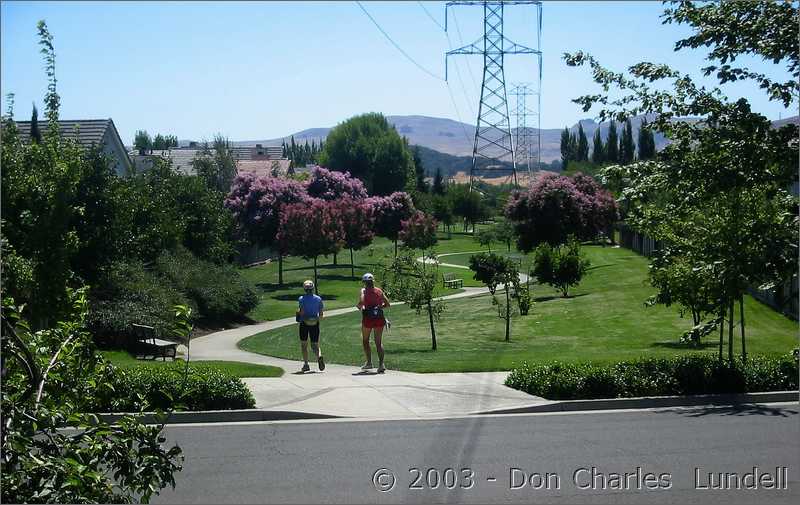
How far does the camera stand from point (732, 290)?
13.6m

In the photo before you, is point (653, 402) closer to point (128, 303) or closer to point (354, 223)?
point (128, 303)

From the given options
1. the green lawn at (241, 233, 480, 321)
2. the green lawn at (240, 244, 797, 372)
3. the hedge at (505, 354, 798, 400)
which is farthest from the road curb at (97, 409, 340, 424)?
the green lawn at (241, 233, 480, 321)

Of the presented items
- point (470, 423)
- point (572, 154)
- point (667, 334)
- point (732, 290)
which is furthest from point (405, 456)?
point (572, 154)

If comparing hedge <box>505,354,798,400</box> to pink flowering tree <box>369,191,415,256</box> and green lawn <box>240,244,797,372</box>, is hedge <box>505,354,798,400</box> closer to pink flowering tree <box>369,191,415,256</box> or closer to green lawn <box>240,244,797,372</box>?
green lawn <box>240,244,797,372</box>

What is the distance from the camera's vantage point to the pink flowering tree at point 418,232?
55.2 metres

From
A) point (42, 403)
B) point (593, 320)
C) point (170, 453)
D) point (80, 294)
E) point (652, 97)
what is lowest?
point (593, 320)

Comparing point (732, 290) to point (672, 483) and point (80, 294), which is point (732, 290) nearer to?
point (672, 483)

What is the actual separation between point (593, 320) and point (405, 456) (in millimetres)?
22064

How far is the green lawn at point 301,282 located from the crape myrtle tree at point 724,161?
56.6 ft

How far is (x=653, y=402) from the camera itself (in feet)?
43.5

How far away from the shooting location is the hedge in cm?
Answer: 1338

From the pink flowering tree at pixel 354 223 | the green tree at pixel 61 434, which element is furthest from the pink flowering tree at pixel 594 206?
the green tree at pixel 61 434

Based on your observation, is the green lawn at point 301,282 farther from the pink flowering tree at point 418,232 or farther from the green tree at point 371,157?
the green tree at point 371,157

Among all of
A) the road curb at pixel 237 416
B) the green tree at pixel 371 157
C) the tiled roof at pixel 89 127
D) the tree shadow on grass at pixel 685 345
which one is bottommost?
the tree shadow on grass at pixel 685 345
